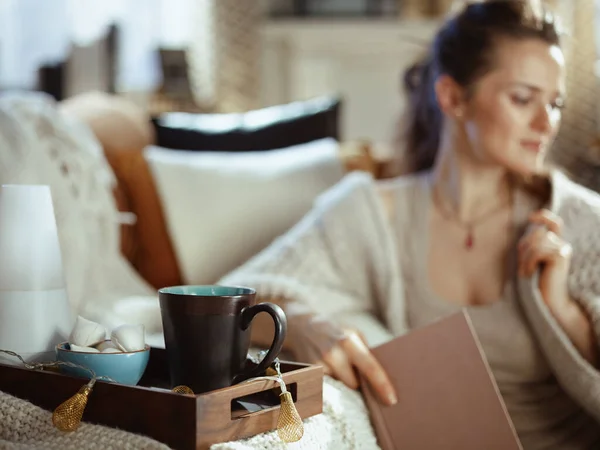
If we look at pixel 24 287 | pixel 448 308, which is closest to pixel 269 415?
pixel 24 287

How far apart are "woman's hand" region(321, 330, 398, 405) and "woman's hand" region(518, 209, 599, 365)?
37 cm

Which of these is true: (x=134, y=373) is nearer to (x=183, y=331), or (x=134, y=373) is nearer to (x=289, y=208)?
(x=183, y=331)

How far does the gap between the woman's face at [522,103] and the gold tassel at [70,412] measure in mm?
906

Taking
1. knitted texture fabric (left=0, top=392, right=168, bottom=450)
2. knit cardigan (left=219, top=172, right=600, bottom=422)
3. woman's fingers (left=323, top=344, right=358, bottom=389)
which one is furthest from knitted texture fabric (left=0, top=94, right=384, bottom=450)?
knitted texture fabric (left=0, top=392, right=168, bottom=450)

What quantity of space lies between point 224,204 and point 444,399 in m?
0.89

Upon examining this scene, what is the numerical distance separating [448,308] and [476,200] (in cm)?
24

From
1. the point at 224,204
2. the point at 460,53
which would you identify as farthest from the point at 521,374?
the point at 224,204

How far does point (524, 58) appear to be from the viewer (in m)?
Result: 1.44

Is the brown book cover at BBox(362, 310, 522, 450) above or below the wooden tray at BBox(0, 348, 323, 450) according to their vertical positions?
below

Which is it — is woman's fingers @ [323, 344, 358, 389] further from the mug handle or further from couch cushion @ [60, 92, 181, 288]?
couch cushion @ [60, 92, 181, 288]

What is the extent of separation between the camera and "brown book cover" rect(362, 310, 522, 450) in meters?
0.98

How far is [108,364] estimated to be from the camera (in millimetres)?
831

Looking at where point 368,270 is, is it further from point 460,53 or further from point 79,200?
point 79,200

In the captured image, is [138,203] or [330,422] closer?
[330,422]
